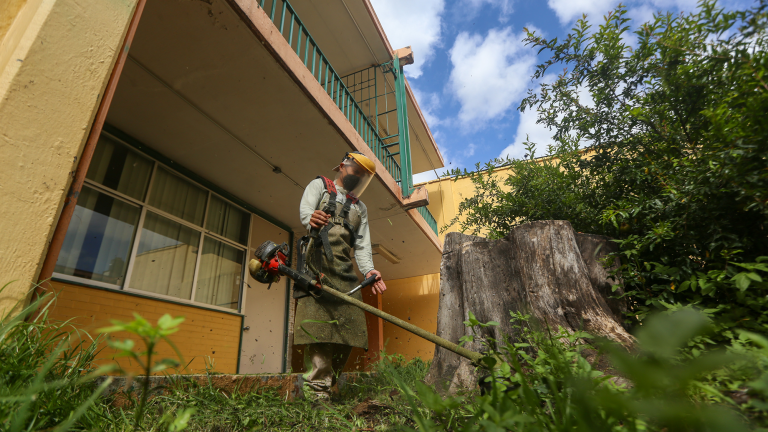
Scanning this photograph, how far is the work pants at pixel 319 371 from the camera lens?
2492mm

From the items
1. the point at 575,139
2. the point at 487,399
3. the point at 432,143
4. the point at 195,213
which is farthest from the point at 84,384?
the point at 432,143

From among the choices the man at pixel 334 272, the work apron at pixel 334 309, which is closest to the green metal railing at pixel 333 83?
the man at pixel 334 272

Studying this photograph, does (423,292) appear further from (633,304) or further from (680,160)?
(680,160)

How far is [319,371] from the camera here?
2576mm

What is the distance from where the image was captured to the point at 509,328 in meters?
2.37

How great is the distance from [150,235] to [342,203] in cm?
310

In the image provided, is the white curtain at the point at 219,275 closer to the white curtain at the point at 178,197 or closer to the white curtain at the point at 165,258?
the white curtain at the point at 165,258

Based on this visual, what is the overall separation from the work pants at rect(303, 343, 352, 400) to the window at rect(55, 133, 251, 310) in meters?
2.93

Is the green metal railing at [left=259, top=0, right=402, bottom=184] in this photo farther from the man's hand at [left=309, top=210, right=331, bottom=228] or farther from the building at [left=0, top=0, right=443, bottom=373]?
the man's hand at [left=309, top=210, right=331, bottom=228]

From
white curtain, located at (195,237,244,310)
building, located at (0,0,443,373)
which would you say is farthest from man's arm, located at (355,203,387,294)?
white curtain, located at (195,237,244,310)

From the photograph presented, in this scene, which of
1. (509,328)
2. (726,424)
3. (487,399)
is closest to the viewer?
(726,424)

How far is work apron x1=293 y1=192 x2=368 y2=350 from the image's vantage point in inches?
103

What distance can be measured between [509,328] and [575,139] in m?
1.98

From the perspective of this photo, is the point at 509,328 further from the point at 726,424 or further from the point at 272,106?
the point at 272,106
